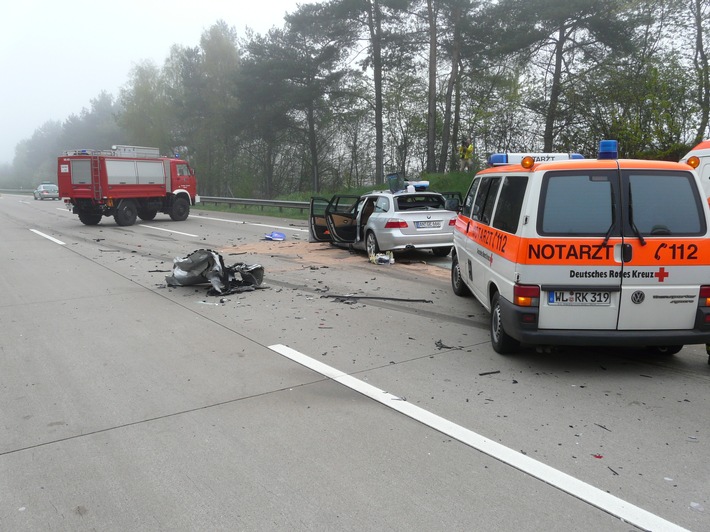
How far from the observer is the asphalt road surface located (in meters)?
2.98

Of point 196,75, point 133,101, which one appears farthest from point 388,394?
point 133,101

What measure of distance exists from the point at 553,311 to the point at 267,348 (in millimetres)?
2909

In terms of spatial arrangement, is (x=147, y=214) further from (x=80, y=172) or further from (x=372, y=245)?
(x=372, y=245)

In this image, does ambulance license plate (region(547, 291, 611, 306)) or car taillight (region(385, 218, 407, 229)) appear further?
car taillight (region(385, 218, 407, 229))

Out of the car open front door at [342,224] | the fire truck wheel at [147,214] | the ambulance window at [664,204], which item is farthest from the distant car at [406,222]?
the fire truck wheel at [147,214]

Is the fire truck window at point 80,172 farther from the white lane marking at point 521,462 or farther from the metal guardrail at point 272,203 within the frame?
the white lane marking at point 521,462

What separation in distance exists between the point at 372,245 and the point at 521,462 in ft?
28.4

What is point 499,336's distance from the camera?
557 centimetres

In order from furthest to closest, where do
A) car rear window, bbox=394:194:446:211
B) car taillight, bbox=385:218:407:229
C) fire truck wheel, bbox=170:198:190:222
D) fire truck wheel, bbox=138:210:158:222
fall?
fire truck wheel, bbox=170:198:190:222
fire truck wheel, bbox=138:210:158:222
car rear window, bbox=394:194:446:211
car taillight, bbox=385:218:407:229

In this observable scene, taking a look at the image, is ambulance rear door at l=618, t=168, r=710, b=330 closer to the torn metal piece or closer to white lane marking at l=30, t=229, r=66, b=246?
the torn metal piece

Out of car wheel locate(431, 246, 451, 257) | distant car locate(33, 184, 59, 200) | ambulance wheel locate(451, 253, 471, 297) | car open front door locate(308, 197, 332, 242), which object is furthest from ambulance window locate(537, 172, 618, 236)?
distant car locate(33, 184, 59, 200)

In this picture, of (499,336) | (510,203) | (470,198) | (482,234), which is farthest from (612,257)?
(470,198)

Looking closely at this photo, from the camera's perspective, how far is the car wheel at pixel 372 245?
11.8 meters

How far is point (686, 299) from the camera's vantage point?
15.5 feet
